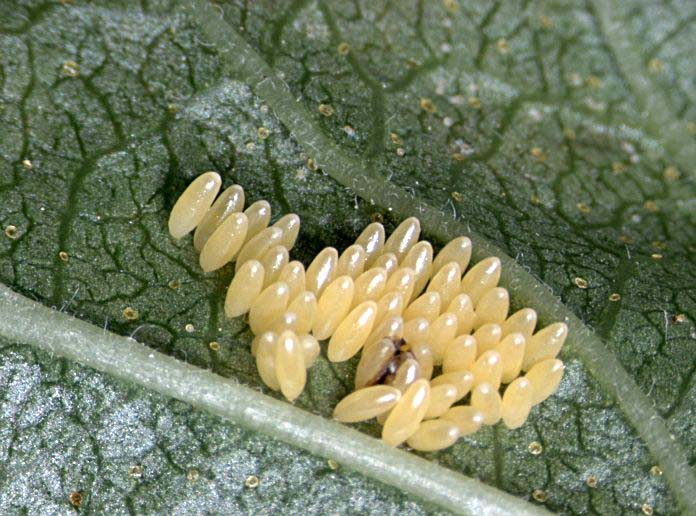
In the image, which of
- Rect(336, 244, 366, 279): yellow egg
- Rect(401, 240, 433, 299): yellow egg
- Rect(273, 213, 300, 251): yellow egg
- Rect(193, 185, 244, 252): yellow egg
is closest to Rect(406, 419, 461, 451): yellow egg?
Rect(401, 240, 433, 299): yellow egg

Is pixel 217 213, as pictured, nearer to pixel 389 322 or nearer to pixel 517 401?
pixel 389 322

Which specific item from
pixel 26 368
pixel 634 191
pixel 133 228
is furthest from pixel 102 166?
pixel 634 191

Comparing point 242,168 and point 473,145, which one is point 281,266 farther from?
point 473,145

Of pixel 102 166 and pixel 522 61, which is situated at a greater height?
pixel 522 61

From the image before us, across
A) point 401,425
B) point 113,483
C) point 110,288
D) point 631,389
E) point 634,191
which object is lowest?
point 113,483

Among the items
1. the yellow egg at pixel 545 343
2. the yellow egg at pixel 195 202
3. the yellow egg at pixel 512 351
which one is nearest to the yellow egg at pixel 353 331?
the yellow egg at pixel 512 351

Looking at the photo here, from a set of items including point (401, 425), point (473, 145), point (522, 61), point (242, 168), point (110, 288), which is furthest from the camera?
point (522, 61)

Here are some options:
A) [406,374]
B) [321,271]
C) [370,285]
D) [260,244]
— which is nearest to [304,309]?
[321,271]

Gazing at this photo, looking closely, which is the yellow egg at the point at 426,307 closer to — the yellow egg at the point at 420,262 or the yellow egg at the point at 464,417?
the yellow egg at the point at 420,262
